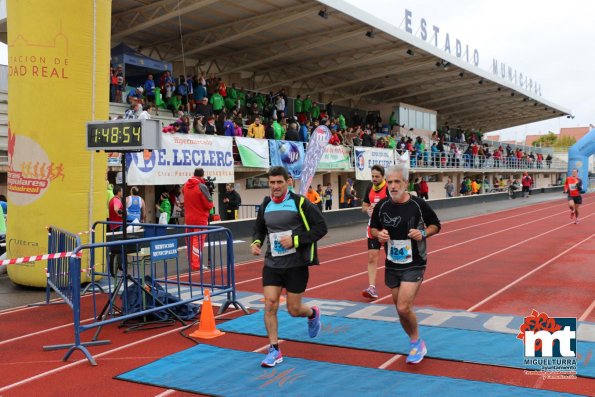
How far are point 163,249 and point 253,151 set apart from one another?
13211mm

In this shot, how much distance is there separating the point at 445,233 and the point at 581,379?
14.3 meters

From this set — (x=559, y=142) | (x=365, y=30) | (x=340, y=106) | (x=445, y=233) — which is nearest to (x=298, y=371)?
(x=445, y=233)

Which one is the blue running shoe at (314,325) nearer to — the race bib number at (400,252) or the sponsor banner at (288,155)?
the race bib number at (400,252)

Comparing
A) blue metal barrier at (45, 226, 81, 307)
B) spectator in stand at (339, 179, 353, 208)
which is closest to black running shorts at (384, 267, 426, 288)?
blue metal barrier at (45, 226, 81, 307)

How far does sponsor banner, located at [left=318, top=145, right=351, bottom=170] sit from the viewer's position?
24750 millimetres

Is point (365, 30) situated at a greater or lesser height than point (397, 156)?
greater

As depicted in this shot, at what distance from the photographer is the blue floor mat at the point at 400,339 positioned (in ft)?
18.7

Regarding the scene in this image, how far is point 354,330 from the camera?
22.4ft

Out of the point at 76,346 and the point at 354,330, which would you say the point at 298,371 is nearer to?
the point at 354,330

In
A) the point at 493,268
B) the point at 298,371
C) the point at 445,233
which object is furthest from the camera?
the point at 445,233

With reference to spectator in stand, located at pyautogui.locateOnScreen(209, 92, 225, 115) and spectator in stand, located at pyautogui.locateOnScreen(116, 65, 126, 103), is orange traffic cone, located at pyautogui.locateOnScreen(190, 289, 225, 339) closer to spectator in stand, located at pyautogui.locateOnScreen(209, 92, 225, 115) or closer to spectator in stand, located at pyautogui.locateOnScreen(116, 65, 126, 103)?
spectator in stand, located at pyautogui.locateOnScreen(116, 65, 126, 103)

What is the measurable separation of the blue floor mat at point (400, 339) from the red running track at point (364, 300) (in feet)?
0.62

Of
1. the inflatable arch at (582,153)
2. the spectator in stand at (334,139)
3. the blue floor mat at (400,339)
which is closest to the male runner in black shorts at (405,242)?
the blue floor mat at (400,339)

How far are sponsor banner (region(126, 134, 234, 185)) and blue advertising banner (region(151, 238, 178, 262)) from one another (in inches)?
320
